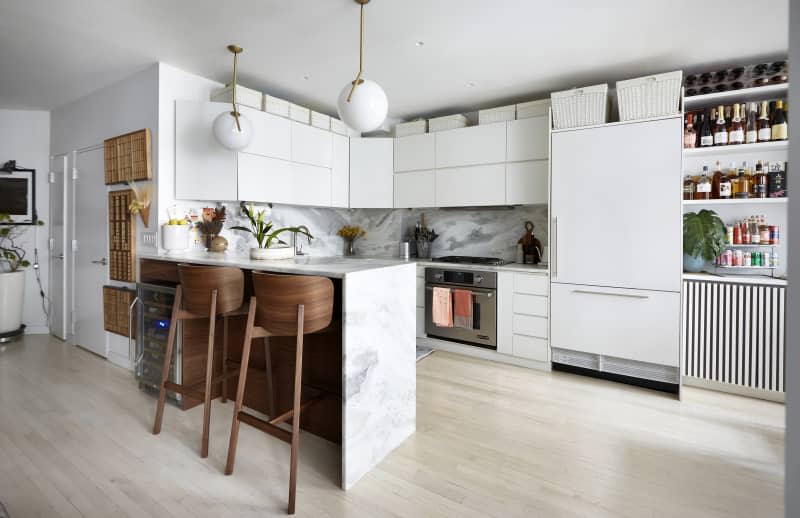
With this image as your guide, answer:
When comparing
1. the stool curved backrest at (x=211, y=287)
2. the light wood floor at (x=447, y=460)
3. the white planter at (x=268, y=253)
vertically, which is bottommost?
the light wood floor at (x=447, y=460)

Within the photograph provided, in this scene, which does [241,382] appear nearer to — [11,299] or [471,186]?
[471,186]

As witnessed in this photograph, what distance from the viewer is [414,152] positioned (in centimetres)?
432

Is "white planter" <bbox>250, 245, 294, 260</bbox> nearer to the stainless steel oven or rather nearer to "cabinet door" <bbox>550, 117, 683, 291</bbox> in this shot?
the stainless steel oven

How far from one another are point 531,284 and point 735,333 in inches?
56.0

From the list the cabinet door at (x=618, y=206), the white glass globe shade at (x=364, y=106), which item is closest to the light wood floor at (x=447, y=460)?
the cabinet door at (x=618, y=206)

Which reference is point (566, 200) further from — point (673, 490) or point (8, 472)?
point (8, 472)

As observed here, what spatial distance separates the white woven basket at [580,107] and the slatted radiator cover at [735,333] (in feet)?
→ 4.68

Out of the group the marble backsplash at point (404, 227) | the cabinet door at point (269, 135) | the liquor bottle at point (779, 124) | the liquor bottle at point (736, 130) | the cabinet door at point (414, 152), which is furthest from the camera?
the cabinet door at point (414, 152)

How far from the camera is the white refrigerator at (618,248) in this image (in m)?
2.98

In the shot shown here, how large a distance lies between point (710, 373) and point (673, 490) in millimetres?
1540

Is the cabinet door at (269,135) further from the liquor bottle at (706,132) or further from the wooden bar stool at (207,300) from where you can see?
the liquor bottle at (706,132)

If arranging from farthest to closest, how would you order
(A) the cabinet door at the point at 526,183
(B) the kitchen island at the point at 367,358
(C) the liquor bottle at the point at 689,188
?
(A) the cabinet door at the point at 526,183, (C) the liquor bottle at the point at 689,188, (B) the kitchen island at the point at 367,358

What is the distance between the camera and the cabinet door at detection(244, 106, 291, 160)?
11.1 feet

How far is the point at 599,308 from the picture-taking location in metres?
3.26
